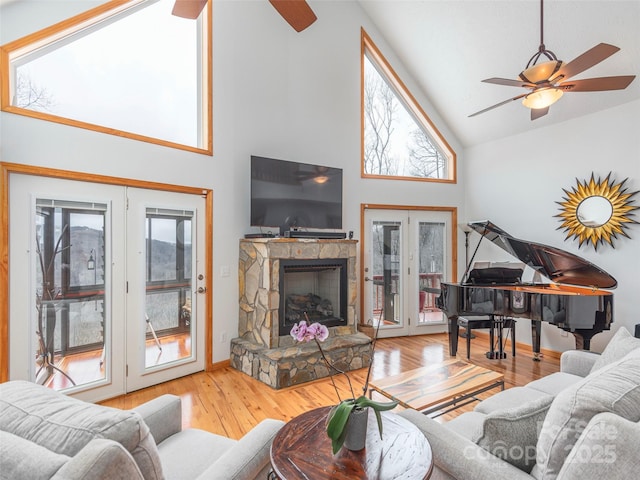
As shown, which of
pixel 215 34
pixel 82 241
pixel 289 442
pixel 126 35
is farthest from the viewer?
pixel 215 34

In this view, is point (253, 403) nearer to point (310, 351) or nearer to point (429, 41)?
point (310, 351)

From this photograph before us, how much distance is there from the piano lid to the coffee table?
2.92 metres

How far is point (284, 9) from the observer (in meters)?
1.98

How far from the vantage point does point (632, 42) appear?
11.0 feet

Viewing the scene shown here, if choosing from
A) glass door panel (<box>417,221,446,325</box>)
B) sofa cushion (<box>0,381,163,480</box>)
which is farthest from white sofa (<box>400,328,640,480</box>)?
glass door panel (<box>417,221,446,325</box>)

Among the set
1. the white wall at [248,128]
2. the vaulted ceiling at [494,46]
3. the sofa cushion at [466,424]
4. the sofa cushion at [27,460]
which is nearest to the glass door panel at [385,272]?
the white wall at [248,128]

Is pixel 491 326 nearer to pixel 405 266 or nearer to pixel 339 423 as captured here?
pixel 405 266

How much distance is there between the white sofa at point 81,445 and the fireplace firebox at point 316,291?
8.52 ft

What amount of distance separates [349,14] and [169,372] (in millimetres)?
5230

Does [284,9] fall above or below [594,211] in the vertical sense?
above

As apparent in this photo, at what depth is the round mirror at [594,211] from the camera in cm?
391

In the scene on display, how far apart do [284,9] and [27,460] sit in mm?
2252

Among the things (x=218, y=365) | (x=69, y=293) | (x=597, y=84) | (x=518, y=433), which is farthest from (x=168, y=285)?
(x=597, y=84)

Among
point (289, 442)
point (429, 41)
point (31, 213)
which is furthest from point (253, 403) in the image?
point (429, 41)
